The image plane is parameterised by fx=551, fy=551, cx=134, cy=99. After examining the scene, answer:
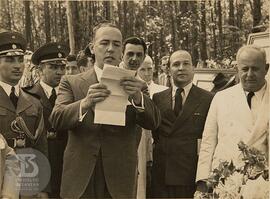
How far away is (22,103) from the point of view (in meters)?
3.20

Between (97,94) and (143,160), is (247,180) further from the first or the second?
(143,160)

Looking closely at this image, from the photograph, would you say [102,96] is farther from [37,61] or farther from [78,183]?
[37,61]

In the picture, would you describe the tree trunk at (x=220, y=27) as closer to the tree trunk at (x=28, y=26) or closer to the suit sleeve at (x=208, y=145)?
the suit sleeve at (x=208, y=145)

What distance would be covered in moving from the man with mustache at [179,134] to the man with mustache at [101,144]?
0.74 m

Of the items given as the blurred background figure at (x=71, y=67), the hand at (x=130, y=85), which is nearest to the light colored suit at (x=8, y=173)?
the hand at (x=130, y=85)

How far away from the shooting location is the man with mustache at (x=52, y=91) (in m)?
3.42

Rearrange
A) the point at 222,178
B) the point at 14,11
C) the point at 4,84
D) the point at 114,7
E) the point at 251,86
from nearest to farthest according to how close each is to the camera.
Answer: the point at 222,178 → the point at 251,86 → the point at 4,84 → the point at 14,11 → the point at 114,7

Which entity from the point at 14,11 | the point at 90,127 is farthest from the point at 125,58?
the point at 14,11

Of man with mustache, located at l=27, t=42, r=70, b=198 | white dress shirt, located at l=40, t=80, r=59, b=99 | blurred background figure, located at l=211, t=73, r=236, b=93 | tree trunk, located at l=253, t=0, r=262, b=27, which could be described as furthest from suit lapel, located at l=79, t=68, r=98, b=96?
tree trunk, located at l=253, t=0, r=262, b=27

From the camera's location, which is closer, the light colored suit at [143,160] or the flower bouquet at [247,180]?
the flower bouquet at [247,180]

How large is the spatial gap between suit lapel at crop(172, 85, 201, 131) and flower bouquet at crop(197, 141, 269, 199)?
152 centimetres

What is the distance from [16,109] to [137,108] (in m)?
0.96

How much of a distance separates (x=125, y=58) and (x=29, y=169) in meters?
0.93

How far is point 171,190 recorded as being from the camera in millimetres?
3354
